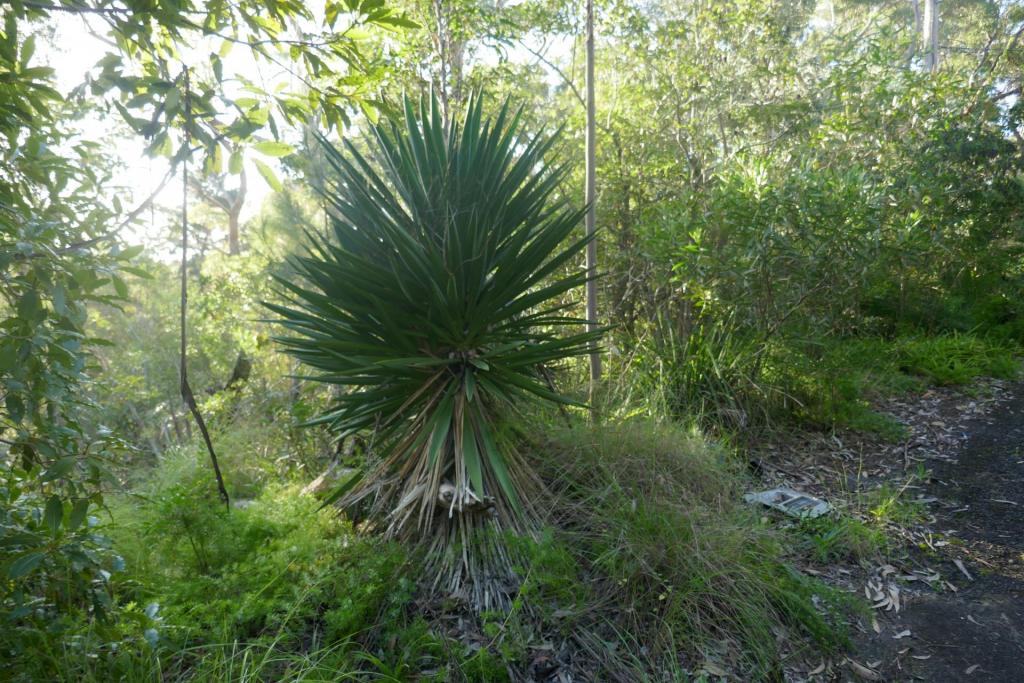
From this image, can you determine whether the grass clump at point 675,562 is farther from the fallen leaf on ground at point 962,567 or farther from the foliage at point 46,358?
the foliage at point 46,358

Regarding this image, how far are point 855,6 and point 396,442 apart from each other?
27693 millimetres

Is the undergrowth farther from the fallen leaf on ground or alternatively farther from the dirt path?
the fallen leaf on ground

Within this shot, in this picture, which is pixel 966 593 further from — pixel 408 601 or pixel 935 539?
pixel 408 601

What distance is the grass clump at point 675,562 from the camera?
3.25 meters

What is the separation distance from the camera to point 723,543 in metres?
3.64

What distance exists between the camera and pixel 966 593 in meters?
3.89

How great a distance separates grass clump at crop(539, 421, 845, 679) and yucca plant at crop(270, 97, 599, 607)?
379mm

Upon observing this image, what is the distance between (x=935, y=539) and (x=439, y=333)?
3.45m

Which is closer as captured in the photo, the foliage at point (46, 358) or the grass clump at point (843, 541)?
the foliage at point (46, 358)

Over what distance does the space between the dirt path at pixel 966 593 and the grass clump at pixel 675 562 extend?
0.34m

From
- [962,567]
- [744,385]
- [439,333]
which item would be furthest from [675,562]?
[744,385]

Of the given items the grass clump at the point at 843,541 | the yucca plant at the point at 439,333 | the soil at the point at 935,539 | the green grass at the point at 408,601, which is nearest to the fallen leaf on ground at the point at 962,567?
the soil at the point at 935,539

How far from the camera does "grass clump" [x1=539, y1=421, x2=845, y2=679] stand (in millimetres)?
3252

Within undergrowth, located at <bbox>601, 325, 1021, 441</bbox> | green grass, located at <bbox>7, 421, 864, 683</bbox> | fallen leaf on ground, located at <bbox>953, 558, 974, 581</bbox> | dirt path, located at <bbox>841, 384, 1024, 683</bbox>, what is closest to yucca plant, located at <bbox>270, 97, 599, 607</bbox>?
green grass, located at <bbox>7, 421, 864, 683</bbox>
